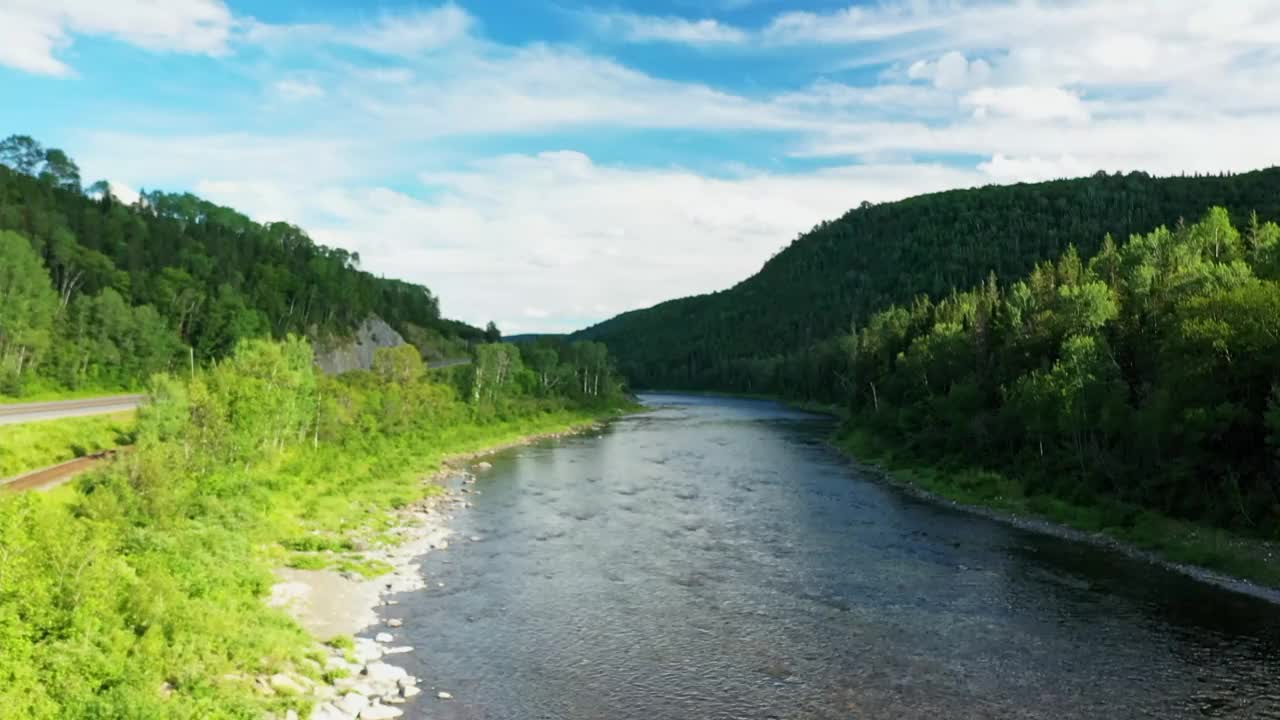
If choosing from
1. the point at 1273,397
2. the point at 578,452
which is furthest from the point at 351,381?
the point at 1273,397

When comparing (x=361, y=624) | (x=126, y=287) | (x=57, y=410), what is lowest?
(x=361, y=624)

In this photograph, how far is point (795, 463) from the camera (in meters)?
80.6

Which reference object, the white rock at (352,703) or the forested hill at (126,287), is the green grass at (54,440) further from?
the forested hill at (126,287)

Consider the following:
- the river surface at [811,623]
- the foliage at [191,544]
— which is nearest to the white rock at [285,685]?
the foliage at [191,544]

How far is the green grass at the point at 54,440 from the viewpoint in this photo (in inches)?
1615

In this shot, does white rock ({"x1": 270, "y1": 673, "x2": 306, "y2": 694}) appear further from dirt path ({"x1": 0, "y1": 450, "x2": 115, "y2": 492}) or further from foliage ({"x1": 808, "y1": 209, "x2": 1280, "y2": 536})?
foliage ({"x1": 808, "y1": 209, "x2": 1280, "y2": 536})

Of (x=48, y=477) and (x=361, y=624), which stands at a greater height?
(x=48, y=477)

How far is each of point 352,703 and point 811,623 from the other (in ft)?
58.0

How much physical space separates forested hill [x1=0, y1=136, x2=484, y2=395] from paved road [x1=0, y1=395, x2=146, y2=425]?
20.1 meters

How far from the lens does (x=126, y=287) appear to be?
11794 cm

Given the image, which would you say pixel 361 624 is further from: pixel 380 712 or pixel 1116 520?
pixel 1116 520

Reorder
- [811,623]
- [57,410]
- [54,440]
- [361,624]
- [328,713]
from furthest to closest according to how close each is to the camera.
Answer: [57,410] < [54,440] < [811,623] < [361,624] < [328,713]

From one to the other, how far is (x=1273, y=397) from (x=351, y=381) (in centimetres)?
8965

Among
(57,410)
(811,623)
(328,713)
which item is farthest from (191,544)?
(57,410)
